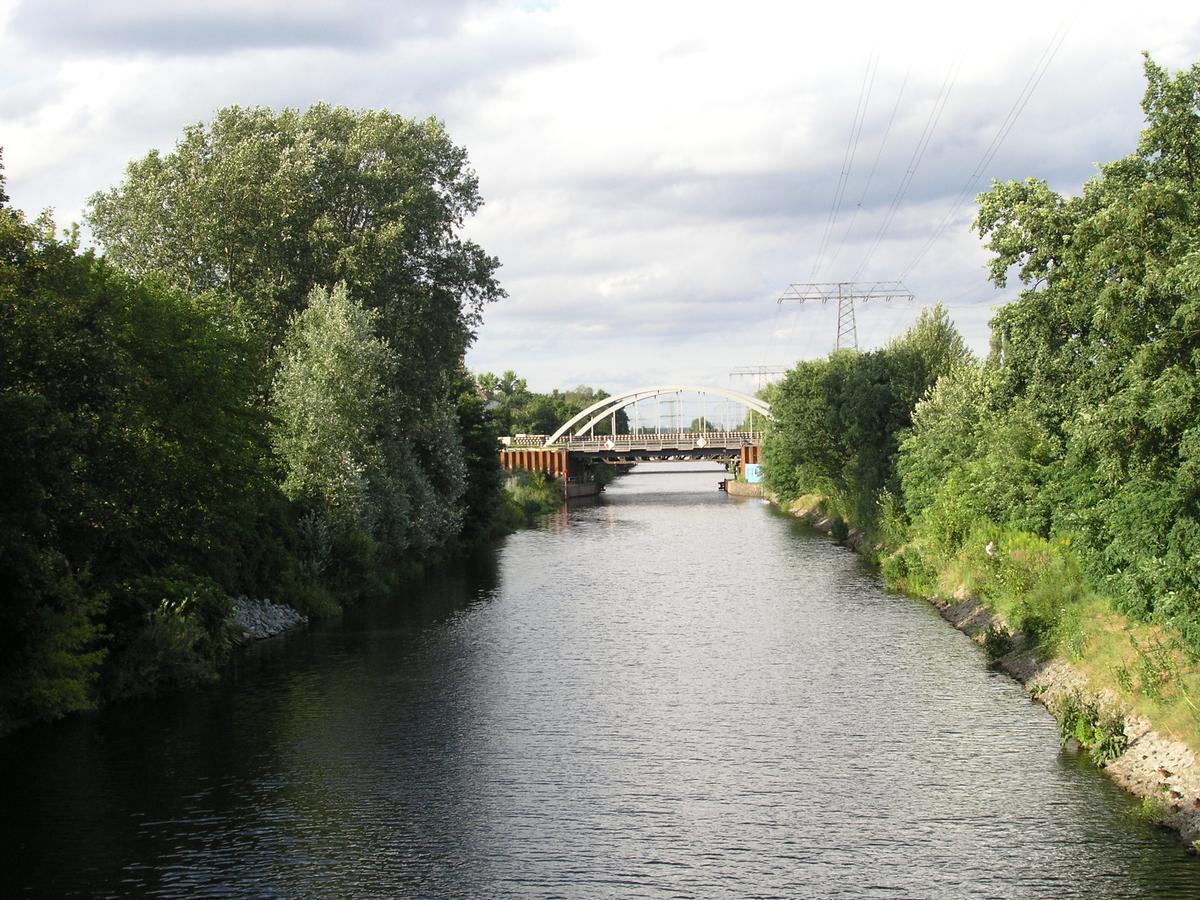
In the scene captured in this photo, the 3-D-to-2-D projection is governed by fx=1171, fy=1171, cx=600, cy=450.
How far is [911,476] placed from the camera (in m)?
47.3

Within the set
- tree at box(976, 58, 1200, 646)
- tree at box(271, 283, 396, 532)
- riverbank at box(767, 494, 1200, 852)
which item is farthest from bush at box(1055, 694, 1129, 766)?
tree at box(271, 283, 396, 532)

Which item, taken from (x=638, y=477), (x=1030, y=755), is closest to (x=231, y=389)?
(x=1030, y=755)

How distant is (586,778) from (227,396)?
16.6 meters

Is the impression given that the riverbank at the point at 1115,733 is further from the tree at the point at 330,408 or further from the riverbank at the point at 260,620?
the tree at the point at 330,408

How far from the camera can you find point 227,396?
32.0 m

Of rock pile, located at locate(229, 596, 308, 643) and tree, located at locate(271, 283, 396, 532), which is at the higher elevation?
tree, located at locate(271, 283, 396, 532)

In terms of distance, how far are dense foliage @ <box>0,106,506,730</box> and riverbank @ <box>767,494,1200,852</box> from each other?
19272 millimetres

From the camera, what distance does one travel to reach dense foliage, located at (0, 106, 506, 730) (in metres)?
22.8

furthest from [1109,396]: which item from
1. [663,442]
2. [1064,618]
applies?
[663,442]

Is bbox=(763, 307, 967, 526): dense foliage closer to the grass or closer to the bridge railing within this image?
the grass

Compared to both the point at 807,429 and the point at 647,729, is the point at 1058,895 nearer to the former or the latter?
the point at 647,729

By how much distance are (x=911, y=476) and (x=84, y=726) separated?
108ft

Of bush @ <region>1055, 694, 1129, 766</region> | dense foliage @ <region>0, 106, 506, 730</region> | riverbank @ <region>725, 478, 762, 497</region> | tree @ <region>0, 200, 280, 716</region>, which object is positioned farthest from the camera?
riverbank @ <region>725, 478, 762, 497</region>

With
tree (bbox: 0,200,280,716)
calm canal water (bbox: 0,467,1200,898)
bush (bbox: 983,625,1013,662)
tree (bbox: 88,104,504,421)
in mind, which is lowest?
calm canal water (bbox: 0,467,1200,898)
